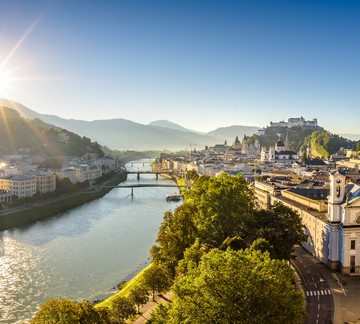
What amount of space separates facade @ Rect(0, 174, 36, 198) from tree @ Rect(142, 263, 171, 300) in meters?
32.6

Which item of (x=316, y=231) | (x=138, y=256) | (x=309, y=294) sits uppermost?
(x=316, y=231)

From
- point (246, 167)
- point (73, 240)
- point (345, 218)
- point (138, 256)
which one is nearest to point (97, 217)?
point (73, 240)

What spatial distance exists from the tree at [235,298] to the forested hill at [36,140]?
77.8 meters

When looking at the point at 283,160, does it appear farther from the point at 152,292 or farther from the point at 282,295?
the point at 282,295

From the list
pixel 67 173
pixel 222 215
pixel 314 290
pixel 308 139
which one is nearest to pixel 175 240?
pixel 222 215

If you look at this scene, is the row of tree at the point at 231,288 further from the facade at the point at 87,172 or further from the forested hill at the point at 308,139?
the forested hill at the point at 308,139

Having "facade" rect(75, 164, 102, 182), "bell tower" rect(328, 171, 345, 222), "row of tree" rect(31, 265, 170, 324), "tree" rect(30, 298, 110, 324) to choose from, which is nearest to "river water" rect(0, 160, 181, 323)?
"row of tree" rect(31, 265, 170, 324)

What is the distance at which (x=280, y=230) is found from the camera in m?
18.5

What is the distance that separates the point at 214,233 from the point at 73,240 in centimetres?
1540

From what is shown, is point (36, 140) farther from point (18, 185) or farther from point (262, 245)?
point (262, 245)

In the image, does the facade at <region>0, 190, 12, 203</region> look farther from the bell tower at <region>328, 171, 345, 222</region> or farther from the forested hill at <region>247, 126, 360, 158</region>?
the forested hill at <region>247, 126, 360, 158</region>

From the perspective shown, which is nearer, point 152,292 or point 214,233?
point 152,292

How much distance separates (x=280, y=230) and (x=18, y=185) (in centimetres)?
3592

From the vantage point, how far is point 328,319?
44.4ft
